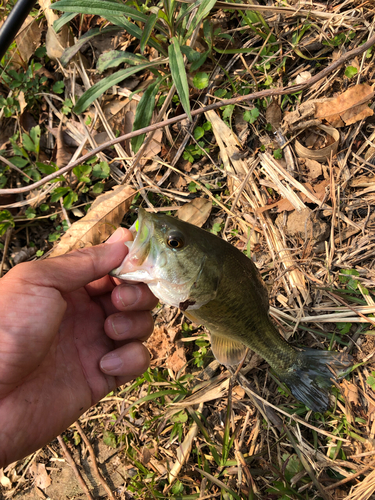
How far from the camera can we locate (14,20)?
262 centimetres

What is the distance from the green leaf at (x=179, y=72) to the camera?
2914mm

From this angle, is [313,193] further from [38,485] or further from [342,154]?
[38,485]

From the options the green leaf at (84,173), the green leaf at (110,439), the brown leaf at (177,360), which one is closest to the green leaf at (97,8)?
the green leaf at (84,173)

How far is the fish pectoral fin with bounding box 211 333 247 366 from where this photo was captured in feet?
9.97

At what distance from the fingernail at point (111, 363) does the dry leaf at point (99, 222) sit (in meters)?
1.25

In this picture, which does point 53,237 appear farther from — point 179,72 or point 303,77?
point 303,77

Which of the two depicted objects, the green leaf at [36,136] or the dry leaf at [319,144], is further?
the green leaf at [36,136]

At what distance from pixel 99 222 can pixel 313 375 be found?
8.15ft

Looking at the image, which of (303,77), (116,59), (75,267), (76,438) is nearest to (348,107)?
(303,77)

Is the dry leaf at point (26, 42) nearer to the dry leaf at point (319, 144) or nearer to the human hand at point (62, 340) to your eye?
the human hand at point (62, 340)

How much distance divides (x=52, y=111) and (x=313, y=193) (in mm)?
3208

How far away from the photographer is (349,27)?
137 inches

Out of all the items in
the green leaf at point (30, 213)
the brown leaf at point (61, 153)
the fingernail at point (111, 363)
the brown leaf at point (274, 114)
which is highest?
the brown leaf at point (61, 153)

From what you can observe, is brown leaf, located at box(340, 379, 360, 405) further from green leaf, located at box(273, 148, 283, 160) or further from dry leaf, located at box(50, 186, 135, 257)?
dry leaf, located at box(50, 186, 135, 257)
